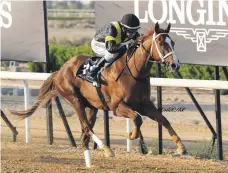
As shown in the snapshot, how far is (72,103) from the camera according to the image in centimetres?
1089

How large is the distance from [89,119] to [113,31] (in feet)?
4.75

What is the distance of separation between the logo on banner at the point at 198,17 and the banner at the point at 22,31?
6.65ft

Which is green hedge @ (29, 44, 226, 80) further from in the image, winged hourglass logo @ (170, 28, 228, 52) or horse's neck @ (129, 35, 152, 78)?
horse's neck @ (129, 35, 152, 78)

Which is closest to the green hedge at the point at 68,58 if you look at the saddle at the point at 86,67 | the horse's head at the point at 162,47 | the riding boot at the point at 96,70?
the saddle at the point at 86,67

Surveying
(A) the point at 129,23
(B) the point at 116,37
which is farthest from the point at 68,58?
(A) the point at 129,23

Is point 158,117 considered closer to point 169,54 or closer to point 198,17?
point 169,54

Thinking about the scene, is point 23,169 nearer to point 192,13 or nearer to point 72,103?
point 72,103

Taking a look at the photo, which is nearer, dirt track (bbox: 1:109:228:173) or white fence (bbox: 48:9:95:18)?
dirt track (bbox: 1:109:228:173)

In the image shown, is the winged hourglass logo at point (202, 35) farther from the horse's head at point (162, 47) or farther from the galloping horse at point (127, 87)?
the horse's head at point (162, 47)

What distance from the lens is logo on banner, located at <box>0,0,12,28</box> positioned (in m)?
13.3

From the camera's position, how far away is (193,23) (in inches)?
436

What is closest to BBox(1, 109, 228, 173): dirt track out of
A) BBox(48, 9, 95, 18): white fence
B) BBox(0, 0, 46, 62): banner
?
BBox(0, 0, 46, 62): banner

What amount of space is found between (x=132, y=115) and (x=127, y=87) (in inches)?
15.8

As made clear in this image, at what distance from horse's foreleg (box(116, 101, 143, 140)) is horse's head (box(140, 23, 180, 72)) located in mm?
657
